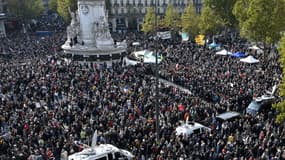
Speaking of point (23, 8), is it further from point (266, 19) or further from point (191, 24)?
point (266, 19)

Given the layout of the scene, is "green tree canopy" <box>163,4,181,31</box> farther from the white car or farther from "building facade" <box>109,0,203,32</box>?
the white car

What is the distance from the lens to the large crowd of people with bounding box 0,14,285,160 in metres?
22.2

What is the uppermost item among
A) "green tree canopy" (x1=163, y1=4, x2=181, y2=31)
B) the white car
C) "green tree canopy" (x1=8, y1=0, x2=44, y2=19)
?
"green tree canopy" (x1=8, y1=0, x2=44, y2=19)

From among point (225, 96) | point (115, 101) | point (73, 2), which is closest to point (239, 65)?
point (225, 96)

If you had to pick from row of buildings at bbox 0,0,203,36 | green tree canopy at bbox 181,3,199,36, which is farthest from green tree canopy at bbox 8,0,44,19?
green tree canopy at bbox 181,3,199,36

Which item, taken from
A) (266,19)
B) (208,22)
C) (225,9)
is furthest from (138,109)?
(225,9)

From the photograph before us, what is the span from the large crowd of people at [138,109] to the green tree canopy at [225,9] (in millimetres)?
16657

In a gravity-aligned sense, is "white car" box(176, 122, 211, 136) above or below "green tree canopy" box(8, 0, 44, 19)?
below

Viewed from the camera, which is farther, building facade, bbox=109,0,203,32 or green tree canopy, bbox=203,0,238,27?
building facade, bbox=109,0,203,32

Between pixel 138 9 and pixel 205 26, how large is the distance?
111 feet

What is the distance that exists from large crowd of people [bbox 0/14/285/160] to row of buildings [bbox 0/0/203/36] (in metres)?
46.2

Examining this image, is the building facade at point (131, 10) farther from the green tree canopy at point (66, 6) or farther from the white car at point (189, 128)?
the white car at point (189, 128)

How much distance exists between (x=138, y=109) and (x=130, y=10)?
67.1 metres

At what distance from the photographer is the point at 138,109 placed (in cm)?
2848
